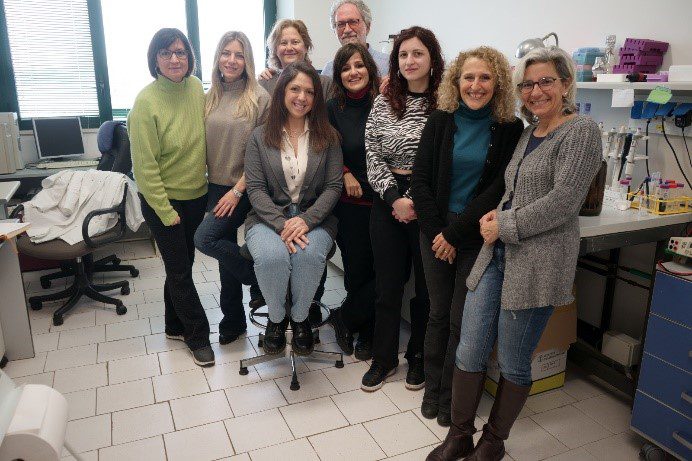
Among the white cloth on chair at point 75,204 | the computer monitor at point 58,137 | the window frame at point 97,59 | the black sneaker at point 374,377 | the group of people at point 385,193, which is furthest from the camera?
the window frame at point 97,59

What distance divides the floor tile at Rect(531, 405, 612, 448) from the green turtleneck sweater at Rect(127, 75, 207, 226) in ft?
6.13

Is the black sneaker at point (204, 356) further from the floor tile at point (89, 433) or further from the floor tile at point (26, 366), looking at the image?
the floor tile at point (26, 366)

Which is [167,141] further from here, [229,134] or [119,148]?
[119,148]

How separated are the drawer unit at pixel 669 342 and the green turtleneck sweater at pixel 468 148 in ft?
2.72

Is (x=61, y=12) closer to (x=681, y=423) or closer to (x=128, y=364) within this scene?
(x=128, y=364)

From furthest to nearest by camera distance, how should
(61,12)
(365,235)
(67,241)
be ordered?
(61,12) < (67,241) < (365,235)

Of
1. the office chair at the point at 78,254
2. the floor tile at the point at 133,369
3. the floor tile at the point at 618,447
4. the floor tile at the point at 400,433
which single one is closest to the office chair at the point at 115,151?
the office chair at the point at 78,254

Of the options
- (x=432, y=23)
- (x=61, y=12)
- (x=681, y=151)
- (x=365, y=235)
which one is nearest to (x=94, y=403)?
(x=365, y=235)

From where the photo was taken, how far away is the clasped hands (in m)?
2.31

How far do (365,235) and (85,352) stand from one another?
5.26 feet

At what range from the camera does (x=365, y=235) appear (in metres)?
2.60

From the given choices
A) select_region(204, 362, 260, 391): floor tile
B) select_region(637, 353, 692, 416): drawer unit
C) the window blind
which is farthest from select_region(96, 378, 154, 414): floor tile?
the window blind

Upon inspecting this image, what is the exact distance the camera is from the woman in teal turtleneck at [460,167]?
192 centimetres

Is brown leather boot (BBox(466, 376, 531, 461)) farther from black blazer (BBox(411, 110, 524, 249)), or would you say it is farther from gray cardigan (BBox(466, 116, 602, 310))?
black blazer (BBox(411, 110, 524, 249))
